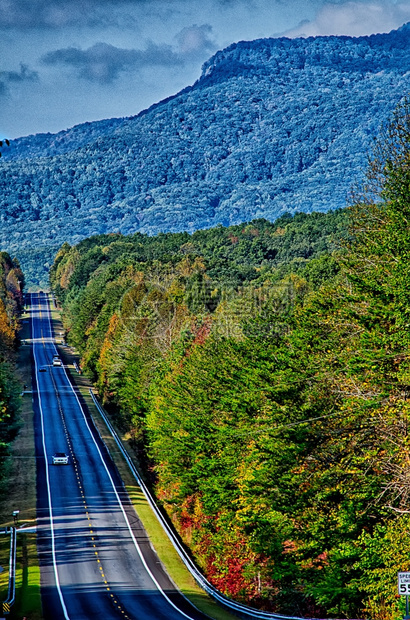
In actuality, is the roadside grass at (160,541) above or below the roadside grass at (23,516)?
below

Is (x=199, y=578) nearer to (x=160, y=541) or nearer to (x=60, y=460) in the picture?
(x=160, y=541)

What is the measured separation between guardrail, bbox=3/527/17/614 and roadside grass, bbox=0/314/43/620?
1.08ft

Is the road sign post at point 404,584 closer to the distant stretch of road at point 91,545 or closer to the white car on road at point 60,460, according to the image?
the distant stretch of road at point 91,545

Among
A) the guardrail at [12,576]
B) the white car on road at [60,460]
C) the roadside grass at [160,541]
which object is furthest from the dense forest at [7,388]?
the roadside grass at [160,541]

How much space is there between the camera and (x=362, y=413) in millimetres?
28859

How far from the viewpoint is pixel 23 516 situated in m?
50.7

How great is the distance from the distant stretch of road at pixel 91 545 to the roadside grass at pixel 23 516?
531mm

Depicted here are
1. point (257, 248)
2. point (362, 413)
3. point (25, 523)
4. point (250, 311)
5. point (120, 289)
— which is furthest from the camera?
point (257, 248)

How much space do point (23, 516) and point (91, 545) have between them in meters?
7.89

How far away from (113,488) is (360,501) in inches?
1262

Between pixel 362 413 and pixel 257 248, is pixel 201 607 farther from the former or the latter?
pixel 257 248

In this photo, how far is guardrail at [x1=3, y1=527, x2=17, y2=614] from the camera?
109 feet

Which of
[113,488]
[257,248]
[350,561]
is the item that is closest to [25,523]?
[113,488]

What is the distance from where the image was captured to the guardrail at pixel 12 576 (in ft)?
109
